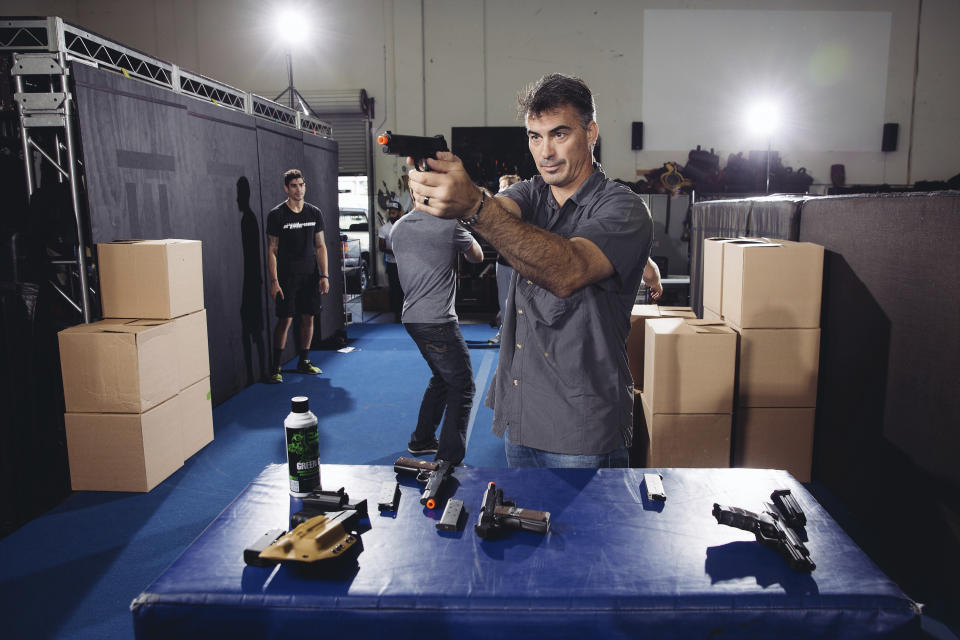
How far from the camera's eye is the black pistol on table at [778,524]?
1.13 m

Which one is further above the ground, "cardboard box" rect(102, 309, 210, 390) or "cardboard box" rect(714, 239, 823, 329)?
"cardboard box" rect(714, 239, 823, 329)

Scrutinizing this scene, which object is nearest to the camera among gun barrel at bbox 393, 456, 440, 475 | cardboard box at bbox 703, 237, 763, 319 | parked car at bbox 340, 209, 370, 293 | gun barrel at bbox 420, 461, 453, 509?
gun barrel at bbox 420, 461, 453, 509

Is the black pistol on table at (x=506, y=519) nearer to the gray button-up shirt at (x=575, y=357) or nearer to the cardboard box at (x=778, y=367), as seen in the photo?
the gray button-up shirt at (x=575, y=357)

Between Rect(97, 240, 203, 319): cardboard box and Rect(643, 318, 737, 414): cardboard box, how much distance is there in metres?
2.77

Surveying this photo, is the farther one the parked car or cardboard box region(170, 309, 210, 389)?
the parked car

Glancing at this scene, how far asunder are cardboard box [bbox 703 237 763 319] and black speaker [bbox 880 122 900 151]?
7337mm

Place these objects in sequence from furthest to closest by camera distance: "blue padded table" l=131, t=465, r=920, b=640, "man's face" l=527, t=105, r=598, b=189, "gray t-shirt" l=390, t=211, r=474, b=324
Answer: "gray t-shirt" l=390, t=211, r=474, b=324 < "man's face" l=527, t=105, r=598, b=189 < "blue padded table" l=131, t=465, r=920, b=640

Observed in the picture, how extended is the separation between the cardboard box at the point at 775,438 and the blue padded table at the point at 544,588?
2.12 m

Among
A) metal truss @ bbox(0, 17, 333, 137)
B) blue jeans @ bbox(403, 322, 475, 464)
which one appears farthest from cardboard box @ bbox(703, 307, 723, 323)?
metal truss @ bbox(0, 17, 333, 137)

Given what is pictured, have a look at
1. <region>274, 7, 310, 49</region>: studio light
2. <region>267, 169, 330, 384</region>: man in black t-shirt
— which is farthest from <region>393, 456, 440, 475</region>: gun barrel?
<region>274, 7, 310, 49</region>: studio light

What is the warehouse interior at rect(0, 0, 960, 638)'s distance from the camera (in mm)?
2637

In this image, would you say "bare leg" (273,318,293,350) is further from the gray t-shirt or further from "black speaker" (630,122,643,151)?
"black speaker" (630,122,643,151)

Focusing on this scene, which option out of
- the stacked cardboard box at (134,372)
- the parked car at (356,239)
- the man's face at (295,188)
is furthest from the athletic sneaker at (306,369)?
the parked car at (356,239)

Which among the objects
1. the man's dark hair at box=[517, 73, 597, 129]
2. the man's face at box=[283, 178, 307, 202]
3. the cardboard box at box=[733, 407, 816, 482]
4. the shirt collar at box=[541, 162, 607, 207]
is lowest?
the cardboard box at box=[733, 407, 816, 482]
